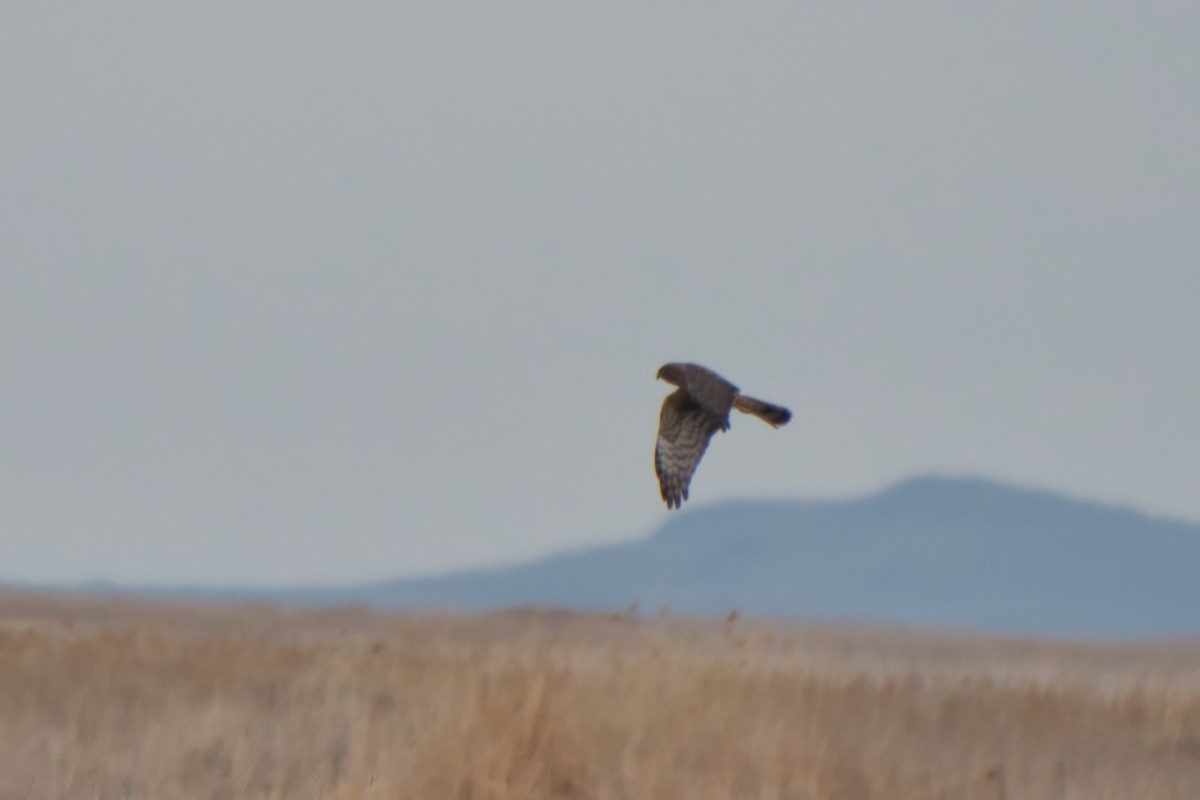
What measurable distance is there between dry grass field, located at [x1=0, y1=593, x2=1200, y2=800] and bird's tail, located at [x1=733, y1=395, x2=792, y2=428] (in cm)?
93

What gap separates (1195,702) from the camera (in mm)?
11141

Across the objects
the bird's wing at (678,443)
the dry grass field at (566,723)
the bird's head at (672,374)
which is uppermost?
the bird's head at (672,374)

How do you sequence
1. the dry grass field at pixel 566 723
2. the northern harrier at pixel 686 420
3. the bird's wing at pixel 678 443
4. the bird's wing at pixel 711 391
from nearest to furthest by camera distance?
the dry grass field at pixel 566 723, the bird's wing at pixel 711 391, the northern harrier at pixel 686 420, the bird's wing at pixel 678 443

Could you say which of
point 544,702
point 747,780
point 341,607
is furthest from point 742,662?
point 341,607

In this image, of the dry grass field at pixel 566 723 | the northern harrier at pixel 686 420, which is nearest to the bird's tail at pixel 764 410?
the northern harrier at pixel 686 420

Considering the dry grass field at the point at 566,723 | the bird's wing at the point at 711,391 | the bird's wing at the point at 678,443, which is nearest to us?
the dry grass field at the point at 566,723

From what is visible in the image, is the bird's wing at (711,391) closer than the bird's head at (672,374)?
Yes

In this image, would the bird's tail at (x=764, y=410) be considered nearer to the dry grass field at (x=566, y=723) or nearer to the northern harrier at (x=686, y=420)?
the northern harrier at (x=686, y=420)

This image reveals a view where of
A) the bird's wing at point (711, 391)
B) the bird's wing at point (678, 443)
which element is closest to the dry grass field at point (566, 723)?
the bird's wing at point (678, 443)

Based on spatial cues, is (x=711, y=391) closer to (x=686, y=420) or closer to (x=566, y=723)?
(x=686, y=420)

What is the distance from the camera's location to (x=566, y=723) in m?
7.79

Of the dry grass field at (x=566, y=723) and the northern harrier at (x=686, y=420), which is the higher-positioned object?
the northern harrier at (x=686, y=420)

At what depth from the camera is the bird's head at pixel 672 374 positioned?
887 centimetres

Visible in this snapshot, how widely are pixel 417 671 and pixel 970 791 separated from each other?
9.17 feet
